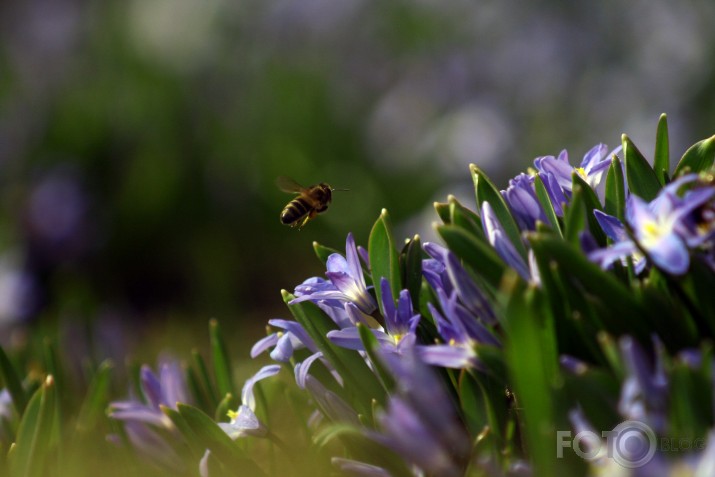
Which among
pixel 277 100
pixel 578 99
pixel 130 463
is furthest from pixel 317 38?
pixel 130 463

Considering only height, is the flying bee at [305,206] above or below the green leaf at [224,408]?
above

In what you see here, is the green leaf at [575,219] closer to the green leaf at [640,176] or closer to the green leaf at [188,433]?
the green leaf at [640,176]

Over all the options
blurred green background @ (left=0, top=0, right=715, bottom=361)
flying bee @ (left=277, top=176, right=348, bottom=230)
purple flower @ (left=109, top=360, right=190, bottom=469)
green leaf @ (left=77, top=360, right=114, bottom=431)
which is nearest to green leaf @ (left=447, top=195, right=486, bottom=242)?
purple flower @ (left=109, top=360, right=190, bottom=469)

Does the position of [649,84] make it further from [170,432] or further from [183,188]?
[170,432]

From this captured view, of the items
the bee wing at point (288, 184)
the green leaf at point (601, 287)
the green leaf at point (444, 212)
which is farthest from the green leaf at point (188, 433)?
the bee wing at point (288, 184)

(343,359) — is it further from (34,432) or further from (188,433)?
(34,432)

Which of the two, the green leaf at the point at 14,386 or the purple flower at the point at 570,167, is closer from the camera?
the purple flower at the point at 570,167

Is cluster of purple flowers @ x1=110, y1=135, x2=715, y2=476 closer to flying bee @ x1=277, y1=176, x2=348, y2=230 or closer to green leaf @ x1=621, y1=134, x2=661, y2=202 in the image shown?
green leaf @ x1=621, y1=134, x2=661, y2=202
